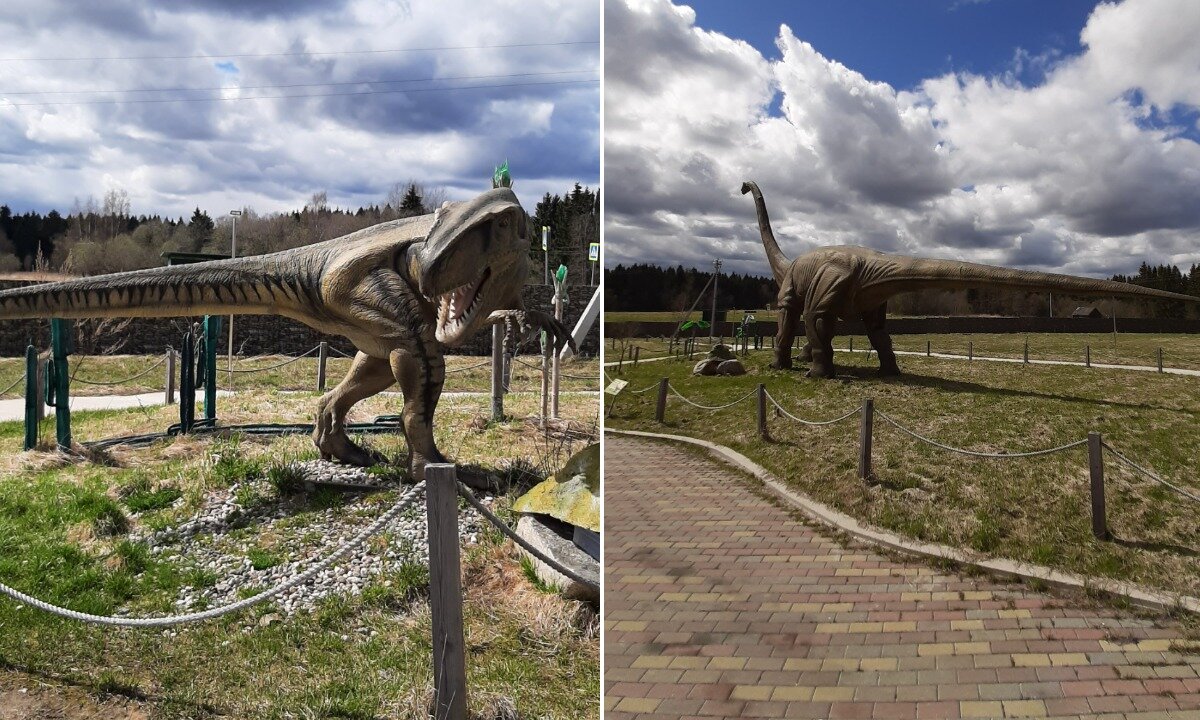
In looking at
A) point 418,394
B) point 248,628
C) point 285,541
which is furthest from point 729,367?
point 248,628

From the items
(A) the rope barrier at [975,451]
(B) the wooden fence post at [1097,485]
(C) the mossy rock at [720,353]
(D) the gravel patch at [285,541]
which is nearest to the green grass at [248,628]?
(D) the gravel patch at [285,541]

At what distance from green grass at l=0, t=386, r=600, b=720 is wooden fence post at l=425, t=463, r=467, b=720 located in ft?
0.46

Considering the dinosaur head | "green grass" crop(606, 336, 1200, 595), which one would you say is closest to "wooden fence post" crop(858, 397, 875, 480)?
"green grass" crop(606, 336, 1200, 595)

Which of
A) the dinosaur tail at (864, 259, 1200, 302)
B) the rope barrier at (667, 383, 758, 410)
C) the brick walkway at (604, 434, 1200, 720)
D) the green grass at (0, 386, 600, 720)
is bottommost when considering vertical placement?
the green grass at (0, 386, 600, 720)

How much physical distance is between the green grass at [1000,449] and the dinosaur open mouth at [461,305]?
2.84ft

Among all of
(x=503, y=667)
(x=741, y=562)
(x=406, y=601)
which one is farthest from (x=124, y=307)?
(x=741, y=562)

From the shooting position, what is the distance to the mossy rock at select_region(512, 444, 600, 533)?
12.6ft

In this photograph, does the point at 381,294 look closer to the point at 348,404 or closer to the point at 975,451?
the point at 348,404

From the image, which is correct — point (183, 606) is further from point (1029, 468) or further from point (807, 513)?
point (1029, 468)

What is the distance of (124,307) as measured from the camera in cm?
527

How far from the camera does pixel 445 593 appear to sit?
254 cm

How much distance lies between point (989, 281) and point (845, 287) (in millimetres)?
1399

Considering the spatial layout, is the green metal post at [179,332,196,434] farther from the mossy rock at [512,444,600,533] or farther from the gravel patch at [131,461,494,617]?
the mossy rock at [512,444,600,533]

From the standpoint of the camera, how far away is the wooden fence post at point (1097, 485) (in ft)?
11.3
